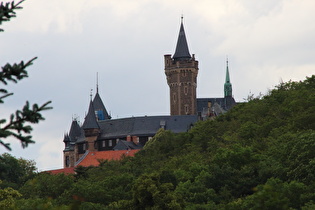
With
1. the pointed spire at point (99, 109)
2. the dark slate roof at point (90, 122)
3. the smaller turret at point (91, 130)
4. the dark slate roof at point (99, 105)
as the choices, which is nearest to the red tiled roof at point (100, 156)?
the smaller turret at point (91, 130)

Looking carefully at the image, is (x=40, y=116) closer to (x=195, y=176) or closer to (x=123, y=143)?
(x=195, y=176)

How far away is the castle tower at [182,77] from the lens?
Result: 172500 millimetres

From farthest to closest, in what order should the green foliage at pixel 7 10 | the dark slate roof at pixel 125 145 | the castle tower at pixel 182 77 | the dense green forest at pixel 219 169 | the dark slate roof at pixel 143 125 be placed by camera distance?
the castle tower at pixel 182 77 → the dark slate roof at pixel 143 125 → the dark slate roof at pixel 125 145 → the dense green forest at pixel 219 169 → the green foliage at pixel 7 10

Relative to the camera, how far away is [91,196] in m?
70.4

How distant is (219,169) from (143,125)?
305 ft

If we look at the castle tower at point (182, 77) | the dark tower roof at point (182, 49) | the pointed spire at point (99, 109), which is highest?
the dark tower roof at point (182, 49)

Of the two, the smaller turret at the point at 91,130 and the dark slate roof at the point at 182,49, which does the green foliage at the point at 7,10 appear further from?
the dark slate roof at the point at 182,49

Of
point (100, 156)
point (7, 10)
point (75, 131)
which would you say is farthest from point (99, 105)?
point (7, 10)

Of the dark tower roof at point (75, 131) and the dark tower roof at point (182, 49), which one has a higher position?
the dark tower roof at point (182, 49)

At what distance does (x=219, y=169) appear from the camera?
217 feet

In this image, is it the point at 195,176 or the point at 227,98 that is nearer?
the point at 195,176

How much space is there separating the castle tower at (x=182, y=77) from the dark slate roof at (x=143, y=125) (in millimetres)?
12268

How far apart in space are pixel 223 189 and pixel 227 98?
11202 centimetres

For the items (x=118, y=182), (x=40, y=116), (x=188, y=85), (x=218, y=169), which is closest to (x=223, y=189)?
(x=218, y=169)
